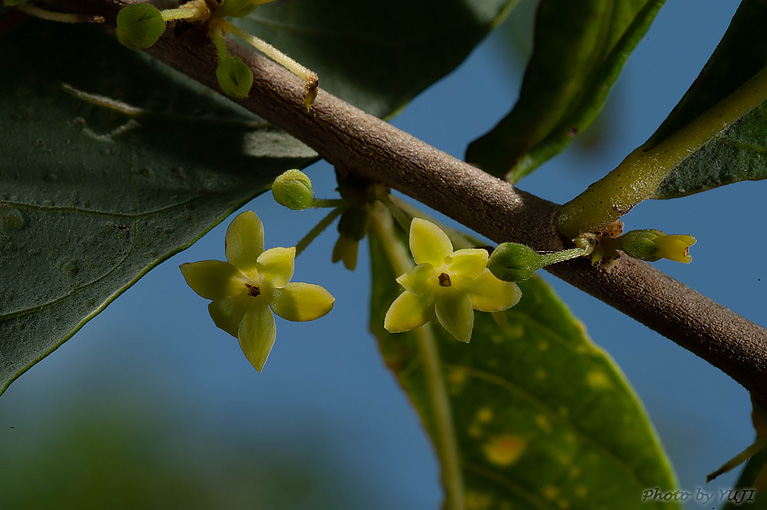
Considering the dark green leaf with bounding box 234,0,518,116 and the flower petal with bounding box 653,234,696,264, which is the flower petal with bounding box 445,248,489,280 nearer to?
the flower petal with bounding box 653,234,696,264

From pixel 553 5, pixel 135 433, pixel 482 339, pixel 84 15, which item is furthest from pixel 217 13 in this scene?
pixel 135 433

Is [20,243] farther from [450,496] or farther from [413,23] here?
[450,496]

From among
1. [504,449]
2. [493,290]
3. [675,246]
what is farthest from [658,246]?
[504,449]

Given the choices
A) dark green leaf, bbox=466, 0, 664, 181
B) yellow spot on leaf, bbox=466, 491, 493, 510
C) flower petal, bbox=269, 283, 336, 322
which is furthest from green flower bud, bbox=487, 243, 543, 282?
yellow spot on leaf, bbox=466, 491, 493, 510

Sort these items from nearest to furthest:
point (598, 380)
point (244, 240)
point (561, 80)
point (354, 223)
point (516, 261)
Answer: point (516, 261), point (244, 240), point (354, 223), point (561, 80), point (598, 380)

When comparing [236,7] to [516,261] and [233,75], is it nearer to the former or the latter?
[233,75]

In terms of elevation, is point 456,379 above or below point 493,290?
below
